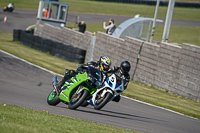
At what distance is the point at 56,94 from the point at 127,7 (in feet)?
134

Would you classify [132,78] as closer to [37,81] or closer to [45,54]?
[37,81]

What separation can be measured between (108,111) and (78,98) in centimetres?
159

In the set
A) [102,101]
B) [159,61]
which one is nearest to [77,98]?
[102,101]

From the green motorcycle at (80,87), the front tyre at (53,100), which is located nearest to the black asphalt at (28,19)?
the front tyre at (53,100)

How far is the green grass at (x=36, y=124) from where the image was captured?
218 inches

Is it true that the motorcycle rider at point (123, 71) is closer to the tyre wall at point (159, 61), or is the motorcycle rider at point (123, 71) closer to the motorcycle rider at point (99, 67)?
the motorcycle rider at point (99, 67)

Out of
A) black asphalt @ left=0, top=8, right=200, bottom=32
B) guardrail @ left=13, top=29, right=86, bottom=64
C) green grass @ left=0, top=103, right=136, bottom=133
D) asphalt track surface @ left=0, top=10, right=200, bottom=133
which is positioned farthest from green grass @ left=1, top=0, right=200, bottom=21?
green grass @ left=0, top=103, right=136, bottom=133

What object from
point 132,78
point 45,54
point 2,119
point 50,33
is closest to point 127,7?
point 50,33

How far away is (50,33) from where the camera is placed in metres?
26.8

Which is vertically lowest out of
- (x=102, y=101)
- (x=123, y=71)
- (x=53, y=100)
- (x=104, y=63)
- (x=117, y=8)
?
(x=53, y=100)

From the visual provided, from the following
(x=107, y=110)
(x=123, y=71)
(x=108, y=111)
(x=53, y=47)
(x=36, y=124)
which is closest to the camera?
(x=36, y=124)

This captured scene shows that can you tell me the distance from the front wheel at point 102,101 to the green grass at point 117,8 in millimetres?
31628

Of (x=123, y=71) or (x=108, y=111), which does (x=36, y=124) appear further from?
(x=108, y=111)

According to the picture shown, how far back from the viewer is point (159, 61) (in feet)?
52.8
